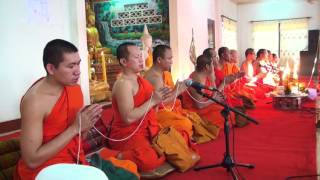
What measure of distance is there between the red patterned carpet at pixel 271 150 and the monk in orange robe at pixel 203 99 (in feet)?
1.06

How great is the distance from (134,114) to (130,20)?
5.37 metres

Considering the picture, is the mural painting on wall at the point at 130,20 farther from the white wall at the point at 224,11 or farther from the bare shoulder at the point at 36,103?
the bare shoulder at the point at 36,103

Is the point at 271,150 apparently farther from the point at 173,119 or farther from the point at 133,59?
the point at 133,59

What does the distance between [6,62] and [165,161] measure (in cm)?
206

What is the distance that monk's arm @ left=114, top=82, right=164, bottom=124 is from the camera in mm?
3285

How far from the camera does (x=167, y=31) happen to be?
7730 mm

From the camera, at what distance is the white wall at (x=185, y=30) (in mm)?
7328

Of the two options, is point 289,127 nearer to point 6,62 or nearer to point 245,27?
point 6,62

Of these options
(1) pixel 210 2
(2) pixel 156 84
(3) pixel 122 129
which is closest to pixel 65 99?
(3) pixel 122 129

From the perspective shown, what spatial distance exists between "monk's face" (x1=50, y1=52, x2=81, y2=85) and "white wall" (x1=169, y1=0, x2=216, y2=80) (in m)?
5.13

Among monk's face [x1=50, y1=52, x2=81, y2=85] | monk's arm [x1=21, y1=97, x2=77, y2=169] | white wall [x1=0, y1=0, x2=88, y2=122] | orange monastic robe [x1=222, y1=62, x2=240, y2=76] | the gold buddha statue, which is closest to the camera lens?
monk's arm [x1=21, y1=97, x2=77, y2=169]

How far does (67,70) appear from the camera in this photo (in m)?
2.28

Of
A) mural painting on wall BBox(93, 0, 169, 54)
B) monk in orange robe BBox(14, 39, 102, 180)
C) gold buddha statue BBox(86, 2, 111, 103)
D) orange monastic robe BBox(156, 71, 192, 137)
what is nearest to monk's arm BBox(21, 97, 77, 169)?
monk in orange robe BBox(14, 39, 102, 180)

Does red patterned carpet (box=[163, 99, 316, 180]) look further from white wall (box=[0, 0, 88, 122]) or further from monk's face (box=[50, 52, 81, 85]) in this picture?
white wall (box=[0, 0, 88, 122])
